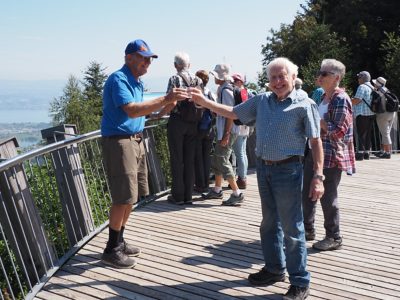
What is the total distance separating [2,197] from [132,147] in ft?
3.62

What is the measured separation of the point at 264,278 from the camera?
355cm

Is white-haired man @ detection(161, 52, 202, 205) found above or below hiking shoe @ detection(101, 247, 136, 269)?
above

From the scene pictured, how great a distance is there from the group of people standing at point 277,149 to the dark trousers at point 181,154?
1471 mm

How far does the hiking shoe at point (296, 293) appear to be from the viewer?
324cm

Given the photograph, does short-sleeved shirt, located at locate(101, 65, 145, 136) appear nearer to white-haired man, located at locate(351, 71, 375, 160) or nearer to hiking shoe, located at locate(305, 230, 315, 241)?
hiking shoe, located at locate(305, 230, 315, 241)

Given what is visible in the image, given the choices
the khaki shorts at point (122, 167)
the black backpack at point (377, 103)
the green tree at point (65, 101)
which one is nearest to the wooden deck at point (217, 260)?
the khaki shorts at point (122, 167)

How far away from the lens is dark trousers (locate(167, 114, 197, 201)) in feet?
18.1

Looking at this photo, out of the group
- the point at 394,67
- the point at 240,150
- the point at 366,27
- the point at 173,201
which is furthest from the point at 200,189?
the point at 366,27

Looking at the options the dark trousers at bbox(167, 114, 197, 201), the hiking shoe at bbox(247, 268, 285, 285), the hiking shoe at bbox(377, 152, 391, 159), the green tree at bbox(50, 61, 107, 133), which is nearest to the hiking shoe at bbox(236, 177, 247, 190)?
the dark trousers at bbox(167, 114, 197, 201)

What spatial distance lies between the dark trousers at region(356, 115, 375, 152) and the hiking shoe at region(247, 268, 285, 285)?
614 cm

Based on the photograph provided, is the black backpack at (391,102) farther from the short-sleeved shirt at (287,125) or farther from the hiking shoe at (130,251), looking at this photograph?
the hiking shoe at (130,251)

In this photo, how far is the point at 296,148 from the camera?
123 inches

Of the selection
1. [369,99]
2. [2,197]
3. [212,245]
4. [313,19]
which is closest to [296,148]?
[212,245]

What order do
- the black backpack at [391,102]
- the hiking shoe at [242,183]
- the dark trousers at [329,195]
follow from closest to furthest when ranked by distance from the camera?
1. the dark trousers at [329,195]
2. the hiking shoe at [242,183]
3. the black backpack at [391,102]
